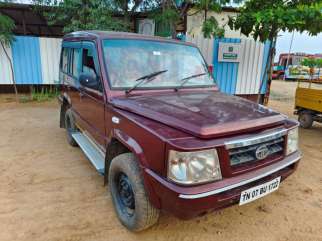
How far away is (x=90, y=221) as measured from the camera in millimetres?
2529

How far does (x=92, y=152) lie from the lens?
3.29 meters

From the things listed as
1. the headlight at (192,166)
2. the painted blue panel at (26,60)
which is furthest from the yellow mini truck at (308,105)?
the painted blue panel at (26,60)

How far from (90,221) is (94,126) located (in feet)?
4.00

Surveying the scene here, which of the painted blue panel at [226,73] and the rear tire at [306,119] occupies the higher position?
the painted blue panel at [226,73]

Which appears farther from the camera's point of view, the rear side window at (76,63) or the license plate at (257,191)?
the rear side window at (76,63)

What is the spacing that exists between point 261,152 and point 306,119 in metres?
5.11

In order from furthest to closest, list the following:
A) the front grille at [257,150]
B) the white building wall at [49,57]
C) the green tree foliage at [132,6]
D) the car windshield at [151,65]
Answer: the green tree foliage at [132,6]
the white building wall at [49,57]
the car windshield at [151,65]
the front grille at [257,150]

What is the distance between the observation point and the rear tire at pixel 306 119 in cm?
616

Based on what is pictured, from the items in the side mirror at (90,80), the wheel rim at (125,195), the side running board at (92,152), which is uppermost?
the side mirror at (90,80)

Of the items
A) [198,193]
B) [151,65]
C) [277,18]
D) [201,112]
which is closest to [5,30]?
[151,65]

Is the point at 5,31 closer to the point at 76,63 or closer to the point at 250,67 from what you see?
the point at 76,63

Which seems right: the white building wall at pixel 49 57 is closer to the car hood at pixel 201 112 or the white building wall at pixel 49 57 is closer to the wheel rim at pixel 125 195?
the car hood at pixel 201 112

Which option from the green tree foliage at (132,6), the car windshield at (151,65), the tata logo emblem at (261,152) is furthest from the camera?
the green tree foliage at (132,6)

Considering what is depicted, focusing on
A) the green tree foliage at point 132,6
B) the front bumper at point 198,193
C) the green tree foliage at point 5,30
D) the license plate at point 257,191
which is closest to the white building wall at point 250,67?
the green tree foliage at point 132,6
